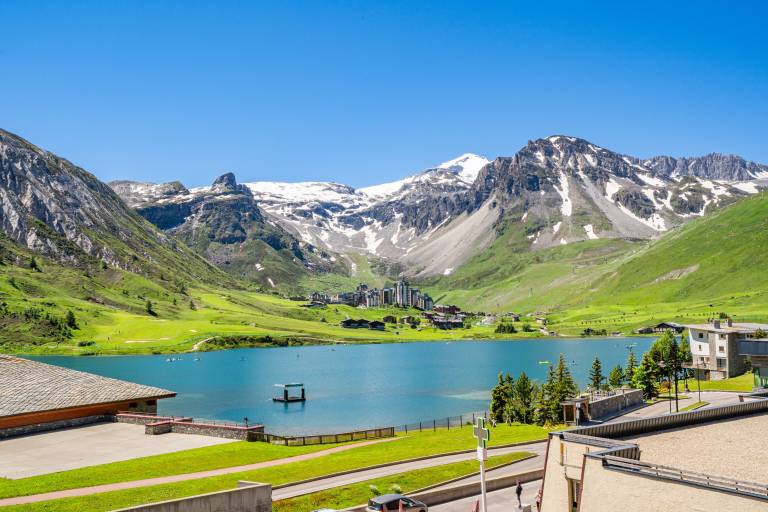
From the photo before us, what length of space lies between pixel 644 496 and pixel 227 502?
1804cm

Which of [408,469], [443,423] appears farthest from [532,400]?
[408,469]

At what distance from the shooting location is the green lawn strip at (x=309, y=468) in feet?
110

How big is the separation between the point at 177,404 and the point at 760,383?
312 feet

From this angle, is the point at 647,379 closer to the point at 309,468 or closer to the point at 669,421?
the point at 309,468

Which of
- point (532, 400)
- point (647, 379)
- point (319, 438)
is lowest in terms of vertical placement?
point (532, 400)

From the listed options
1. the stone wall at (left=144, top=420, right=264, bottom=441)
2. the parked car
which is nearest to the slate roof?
the stone wall at (left=144, top=420, right=264, bottom=441)

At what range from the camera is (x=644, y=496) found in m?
23.1

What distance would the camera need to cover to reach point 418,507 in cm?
3403

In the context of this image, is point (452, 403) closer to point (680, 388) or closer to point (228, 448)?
point (680, 388)

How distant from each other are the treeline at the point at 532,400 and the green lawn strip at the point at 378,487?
37.1 meters

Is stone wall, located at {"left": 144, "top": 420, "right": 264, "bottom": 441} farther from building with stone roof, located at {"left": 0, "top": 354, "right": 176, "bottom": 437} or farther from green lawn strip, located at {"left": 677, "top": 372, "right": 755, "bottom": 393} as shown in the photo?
green lawn strip, located at {"left": 677, "top": 372, "right": 755, "bottom": 393}

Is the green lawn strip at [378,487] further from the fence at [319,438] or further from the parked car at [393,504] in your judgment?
the fence at [319,438]

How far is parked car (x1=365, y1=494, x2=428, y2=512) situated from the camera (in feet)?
109

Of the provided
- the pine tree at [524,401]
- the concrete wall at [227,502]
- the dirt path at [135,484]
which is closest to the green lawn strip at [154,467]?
the dirt path at [135,484]
